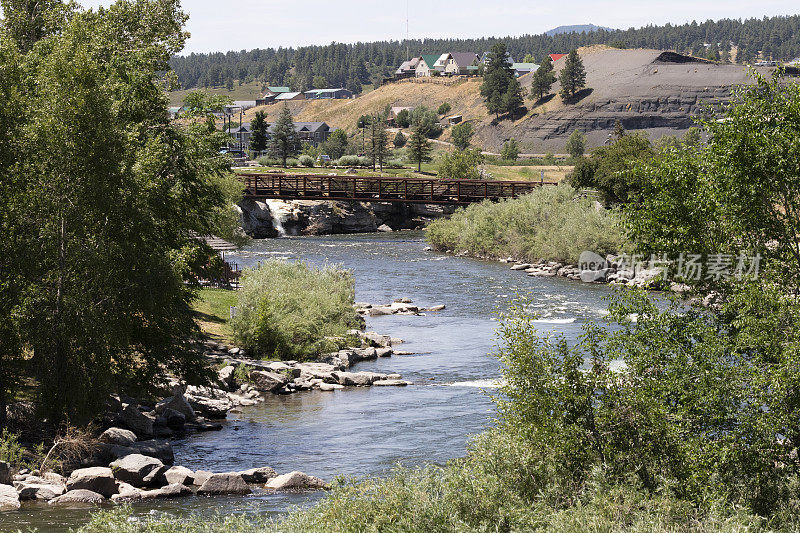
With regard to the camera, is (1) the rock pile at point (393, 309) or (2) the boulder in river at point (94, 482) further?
(1) the rock pile at point (393, 309)

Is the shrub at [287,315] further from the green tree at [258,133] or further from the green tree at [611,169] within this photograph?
the green tree at [258,133]

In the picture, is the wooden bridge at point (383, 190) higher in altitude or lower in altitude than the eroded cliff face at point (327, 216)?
higher

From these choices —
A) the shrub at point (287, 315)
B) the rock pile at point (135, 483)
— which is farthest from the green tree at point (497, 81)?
the rock pile at point (135, 483)

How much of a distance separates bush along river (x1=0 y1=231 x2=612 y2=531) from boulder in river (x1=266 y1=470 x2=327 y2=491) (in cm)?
37

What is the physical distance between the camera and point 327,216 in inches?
3691

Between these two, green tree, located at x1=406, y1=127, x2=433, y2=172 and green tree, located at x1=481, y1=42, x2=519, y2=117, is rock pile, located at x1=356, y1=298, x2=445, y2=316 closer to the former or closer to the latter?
green tree, located at x1=406, y1=127, x2=433, y2=172

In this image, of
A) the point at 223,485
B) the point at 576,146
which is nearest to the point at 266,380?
the point at 223,485

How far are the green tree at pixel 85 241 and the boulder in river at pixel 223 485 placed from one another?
145 inches

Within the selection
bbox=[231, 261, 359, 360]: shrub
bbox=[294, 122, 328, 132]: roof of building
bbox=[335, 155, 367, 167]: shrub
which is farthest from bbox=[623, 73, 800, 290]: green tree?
bbox=[294, 122, 328, 132]: roof of building

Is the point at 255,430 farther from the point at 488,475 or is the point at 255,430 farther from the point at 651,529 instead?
the point at 651,529

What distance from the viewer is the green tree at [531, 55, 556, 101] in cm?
16875

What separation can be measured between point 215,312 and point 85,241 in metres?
17.5

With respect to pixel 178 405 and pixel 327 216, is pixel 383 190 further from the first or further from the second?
pixel 178 405

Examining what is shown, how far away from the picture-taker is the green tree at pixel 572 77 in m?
165
